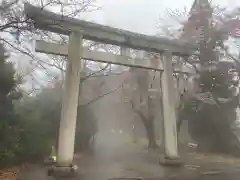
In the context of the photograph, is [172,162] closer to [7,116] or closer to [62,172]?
[62,172]

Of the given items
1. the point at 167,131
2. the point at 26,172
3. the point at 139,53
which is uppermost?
the point at 139,53

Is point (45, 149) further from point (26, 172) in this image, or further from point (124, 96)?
point (124, 96)

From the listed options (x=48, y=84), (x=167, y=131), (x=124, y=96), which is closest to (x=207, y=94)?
(x=167, y=131)

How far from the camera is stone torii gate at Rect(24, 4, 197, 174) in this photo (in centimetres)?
995

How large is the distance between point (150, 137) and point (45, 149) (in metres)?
10.7

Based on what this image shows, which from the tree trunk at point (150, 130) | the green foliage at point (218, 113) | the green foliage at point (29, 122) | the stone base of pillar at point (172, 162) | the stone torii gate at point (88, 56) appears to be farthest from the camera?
the tree trunk at point (150, 130)

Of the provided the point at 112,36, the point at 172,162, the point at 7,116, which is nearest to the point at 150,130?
the point at 172,162

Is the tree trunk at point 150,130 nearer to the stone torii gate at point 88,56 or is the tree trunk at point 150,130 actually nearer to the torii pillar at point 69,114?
the stone torii gate at point 88,56

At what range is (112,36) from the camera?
1162cm

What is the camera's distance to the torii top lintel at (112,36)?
9233 millimetres

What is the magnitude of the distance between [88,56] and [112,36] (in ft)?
4.19

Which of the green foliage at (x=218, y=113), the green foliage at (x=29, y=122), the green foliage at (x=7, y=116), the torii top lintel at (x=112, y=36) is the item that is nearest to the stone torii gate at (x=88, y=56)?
the torii top lintel at (x=112, y=36)

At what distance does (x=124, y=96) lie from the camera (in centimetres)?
2336

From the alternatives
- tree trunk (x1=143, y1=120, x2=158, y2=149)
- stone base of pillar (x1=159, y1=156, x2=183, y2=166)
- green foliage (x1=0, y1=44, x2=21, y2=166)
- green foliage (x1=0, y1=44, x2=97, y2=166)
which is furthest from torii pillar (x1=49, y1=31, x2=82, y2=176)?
tree trunk (x1=143, y1=120, x2=158, y2=149)
